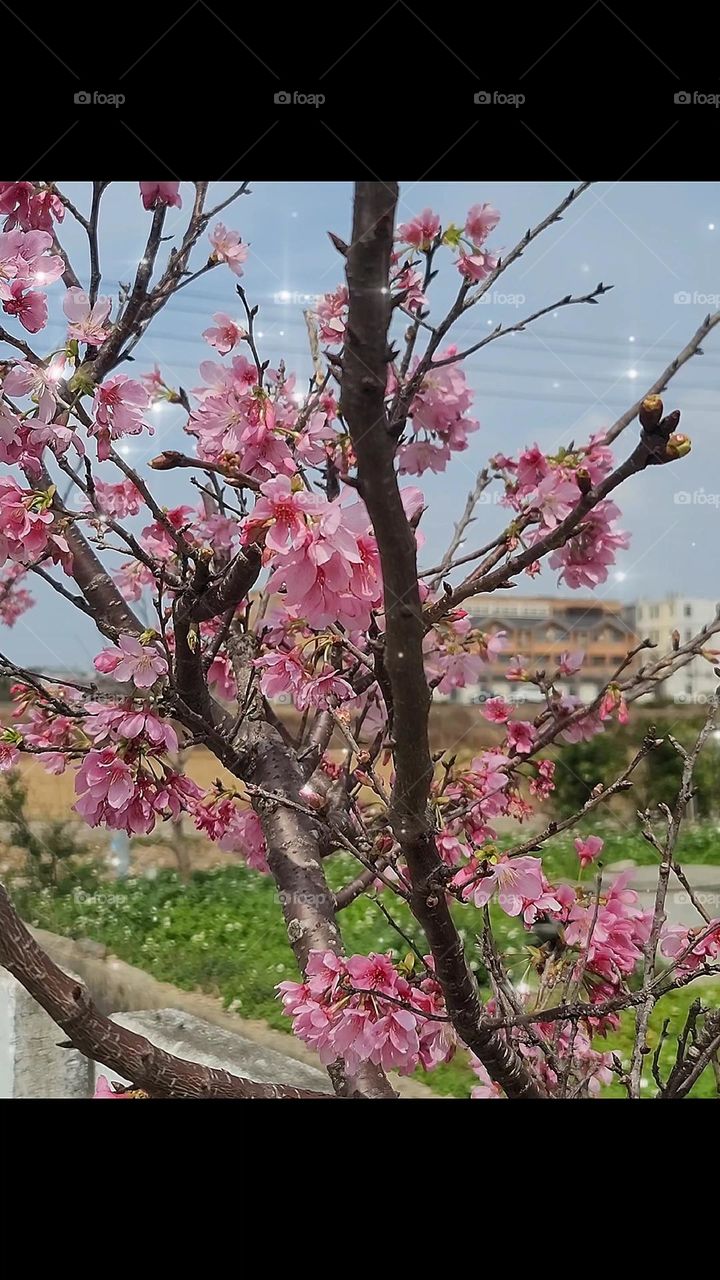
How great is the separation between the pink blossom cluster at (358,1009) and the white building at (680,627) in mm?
597

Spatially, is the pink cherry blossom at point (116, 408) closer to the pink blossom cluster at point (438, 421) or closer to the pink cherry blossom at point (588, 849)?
the pink blossom cluster at point (438, 421)

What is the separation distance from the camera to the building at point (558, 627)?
3.94ft

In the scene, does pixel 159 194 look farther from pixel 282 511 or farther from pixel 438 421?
pixel 282 511

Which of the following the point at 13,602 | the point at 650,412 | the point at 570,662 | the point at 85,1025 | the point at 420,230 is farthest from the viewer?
the point at 13,602

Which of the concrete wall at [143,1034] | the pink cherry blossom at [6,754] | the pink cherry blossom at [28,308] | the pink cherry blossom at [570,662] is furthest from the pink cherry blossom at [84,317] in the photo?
the concrete wall at [143,1034]

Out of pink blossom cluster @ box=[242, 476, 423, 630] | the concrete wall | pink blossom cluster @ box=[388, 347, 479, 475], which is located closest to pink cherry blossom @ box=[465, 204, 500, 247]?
pink blossom cluster @ box=[388, 347, 479, 475]

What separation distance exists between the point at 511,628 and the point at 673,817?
1.33ft

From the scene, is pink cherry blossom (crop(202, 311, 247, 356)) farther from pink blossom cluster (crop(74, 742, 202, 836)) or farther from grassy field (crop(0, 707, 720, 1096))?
grassy field (crop(0, 707, 720, 1096))

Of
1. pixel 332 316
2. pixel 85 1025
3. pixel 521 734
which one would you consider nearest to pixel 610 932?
pixel 521 734

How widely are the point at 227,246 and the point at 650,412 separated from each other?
0.71m

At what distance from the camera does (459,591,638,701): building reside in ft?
3.94

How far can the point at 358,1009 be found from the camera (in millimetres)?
794
